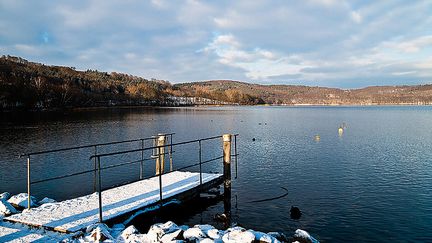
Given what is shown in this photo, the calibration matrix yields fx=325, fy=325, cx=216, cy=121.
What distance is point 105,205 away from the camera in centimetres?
1193

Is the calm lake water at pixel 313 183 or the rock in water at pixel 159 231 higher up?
the rock in water at pixel 159 231

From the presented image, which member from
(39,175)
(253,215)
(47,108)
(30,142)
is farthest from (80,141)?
(47,108)

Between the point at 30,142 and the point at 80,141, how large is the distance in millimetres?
5141

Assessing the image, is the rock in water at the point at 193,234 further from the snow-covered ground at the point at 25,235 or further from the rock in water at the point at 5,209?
the rock in water at the point at 5,209

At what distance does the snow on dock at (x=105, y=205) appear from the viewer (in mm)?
9859

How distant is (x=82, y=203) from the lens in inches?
474

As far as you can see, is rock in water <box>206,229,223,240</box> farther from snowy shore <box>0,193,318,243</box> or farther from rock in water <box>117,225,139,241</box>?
rock in water <box>117,225,139,241</box>

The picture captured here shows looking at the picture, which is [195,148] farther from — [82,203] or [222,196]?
[82,203]

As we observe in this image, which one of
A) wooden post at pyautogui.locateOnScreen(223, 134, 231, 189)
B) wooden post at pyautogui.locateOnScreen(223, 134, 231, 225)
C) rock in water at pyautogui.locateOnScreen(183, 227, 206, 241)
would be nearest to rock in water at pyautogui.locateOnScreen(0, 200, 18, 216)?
rock in water at pyautogui.locateOnScreen(183, 227, 206, 241)

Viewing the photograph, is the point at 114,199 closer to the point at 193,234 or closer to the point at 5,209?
the point at 5,209

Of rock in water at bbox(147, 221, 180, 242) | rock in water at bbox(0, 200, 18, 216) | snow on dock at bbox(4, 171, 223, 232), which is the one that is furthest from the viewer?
rock in water at bbox(0, 200, 18, 216)

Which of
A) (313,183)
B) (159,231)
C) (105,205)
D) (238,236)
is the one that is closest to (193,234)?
(159,231)

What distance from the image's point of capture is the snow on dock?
32.3 feet

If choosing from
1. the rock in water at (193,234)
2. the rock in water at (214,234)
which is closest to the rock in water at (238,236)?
the rock in water at (214,234)
